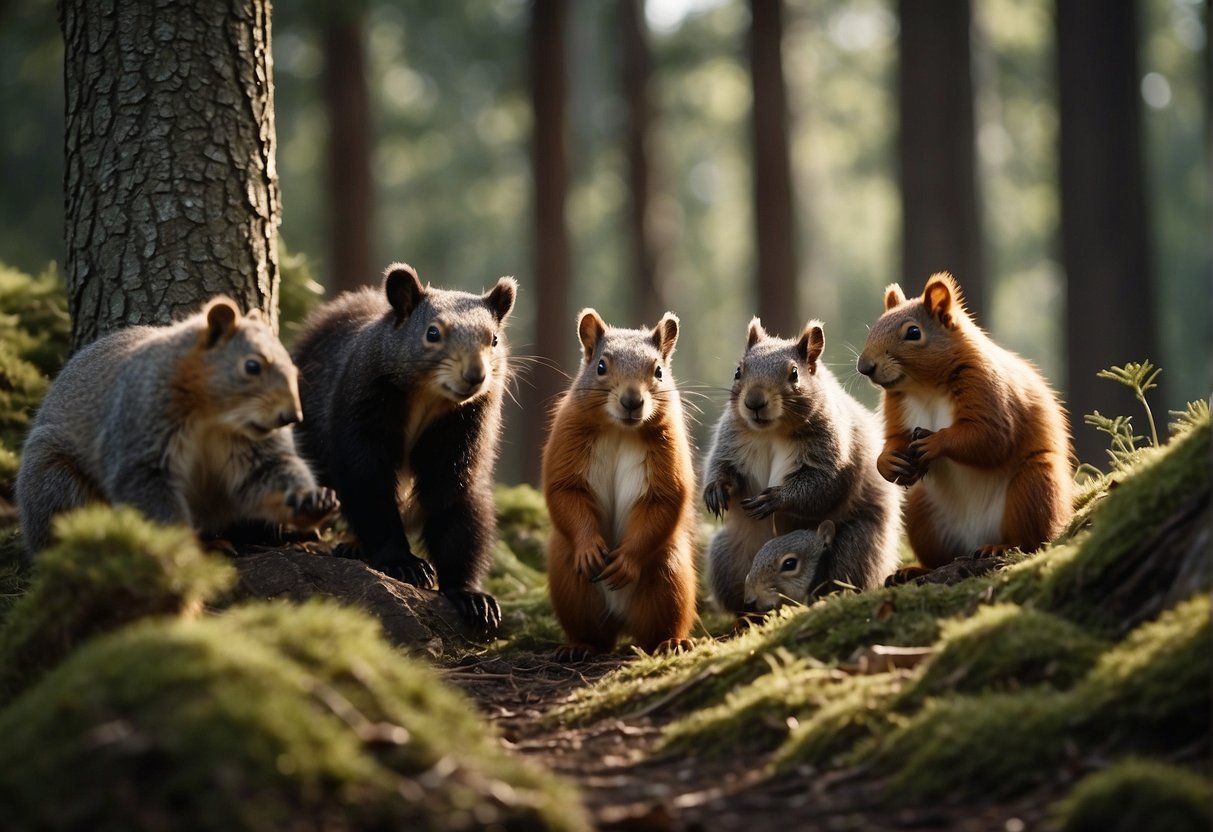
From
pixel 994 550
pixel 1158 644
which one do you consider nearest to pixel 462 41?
pixel 994 550

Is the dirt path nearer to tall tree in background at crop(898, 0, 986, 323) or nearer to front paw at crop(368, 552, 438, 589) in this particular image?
front paw at crop(368, 552, 438, 589)

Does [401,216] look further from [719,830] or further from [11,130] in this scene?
[719,830]

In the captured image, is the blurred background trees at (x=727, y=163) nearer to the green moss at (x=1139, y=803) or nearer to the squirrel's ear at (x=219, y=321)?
the squirrel's ear at (x=219, y=321)

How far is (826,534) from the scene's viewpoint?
6109mm

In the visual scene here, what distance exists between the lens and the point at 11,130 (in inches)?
886

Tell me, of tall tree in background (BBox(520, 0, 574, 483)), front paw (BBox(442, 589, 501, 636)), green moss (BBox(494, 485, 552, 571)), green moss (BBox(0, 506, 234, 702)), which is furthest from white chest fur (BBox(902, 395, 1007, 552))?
tall tree in background (BBox(520, 0, 574, 483))

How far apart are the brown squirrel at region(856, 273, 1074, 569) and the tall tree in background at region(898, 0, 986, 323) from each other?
26.1 feet

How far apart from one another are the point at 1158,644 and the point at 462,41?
2552 cm

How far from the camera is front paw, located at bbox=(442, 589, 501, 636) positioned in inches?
246

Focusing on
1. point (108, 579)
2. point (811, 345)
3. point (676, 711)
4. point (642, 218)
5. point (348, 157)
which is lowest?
point (676, 711)

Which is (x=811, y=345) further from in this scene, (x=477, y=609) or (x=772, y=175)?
(x=772, y=175)

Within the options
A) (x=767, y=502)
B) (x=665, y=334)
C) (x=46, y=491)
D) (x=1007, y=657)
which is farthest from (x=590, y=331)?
(x=1007, y=657)

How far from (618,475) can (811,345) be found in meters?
1.11

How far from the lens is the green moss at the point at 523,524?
328 inches
